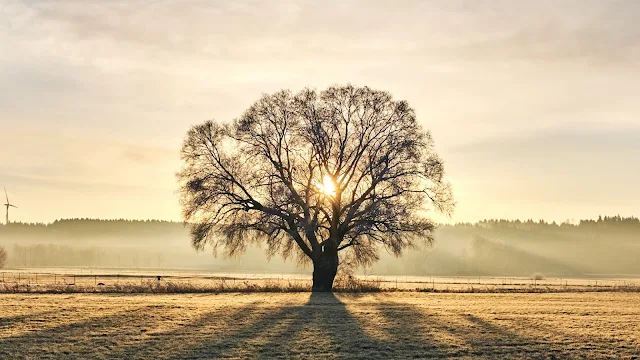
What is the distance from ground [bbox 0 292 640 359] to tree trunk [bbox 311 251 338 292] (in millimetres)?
7501

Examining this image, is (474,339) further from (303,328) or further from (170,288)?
(170,288)

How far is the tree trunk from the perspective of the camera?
5372 cm

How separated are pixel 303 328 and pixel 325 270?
21880 mm

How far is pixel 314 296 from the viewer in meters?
49.3

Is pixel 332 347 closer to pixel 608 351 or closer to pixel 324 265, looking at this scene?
pixel 608 351

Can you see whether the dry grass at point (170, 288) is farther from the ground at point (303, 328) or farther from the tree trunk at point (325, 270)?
the ground at point (303, 328)

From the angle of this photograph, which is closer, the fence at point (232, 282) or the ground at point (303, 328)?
the ground at point (303, 328)

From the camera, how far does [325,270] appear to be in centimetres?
5388

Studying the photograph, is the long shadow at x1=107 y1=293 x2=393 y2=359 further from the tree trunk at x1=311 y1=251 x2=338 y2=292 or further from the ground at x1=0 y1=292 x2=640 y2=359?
the tree trunk at x1=311 y1=251 x2=338 y2=292

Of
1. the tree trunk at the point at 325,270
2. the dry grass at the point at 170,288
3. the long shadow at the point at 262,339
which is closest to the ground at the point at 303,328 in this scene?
the long shadow at the point at 262,339

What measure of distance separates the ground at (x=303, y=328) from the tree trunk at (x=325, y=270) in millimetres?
7501

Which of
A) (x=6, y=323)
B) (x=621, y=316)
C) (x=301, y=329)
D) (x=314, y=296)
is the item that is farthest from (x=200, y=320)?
(x=621, y=316)

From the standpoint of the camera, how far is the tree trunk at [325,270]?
53719mm

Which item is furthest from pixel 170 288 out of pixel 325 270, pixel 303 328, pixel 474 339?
pixel 474 339
